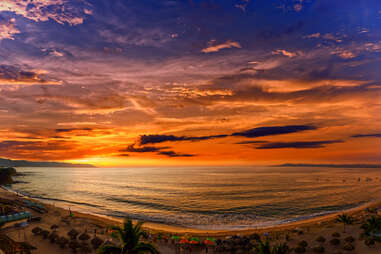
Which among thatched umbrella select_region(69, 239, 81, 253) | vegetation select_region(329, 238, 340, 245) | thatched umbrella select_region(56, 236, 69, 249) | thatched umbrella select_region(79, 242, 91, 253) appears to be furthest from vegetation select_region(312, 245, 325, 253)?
thatched umbrella select_region(56, 236, 69, 249)

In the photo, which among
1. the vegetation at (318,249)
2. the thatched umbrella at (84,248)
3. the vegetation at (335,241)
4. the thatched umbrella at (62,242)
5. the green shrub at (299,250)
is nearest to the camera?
the vegetation at (318,249)

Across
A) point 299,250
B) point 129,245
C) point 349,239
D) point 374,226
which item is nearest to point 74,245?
point 129,245

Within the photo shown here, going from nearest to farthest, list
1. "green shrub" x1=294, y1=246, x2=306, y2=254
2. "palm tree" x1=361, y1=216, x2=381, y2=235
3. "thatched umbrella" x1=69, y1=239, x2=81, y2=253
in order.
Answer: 1. "green shrub" x1=294, y1=246, x2=306, y2=254
2. "thatched umbrella" x1=69, y1=239, x2=81, y2=253
3. "palm tree" x1=361, y1=216, x2=381, y2=235

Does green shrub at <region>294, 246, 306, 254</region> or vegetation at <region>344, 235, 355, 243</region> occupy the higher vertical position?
vegetation at <region>344, 235, 355, 243</region>

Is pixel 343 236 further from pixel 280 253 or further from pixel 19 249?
pixel 19 249

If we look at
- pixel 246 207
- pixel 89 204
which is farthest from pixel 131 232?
pixel 89 204

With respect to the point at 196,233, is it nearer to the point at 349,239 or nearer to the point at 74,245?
the point at 74,245

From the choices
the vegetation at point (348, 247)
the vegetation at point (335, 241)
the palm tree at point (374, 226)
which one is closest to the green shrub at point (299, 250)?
the vegetation at point (335, 241)

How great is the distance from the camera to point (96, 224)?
54562mm

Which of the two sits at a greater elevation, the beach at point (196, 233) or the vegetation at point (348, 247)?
the vegetation at point (348, 247)

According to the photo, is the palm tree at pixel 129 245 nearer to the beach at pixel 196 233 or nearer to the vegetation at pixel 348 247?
the beach at pixel 196 233

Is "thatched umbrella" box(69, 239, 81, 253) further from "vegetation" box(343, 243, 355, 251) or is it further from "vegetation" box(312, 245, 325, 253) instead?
"vegetation" box(343, 243, 355, 251)

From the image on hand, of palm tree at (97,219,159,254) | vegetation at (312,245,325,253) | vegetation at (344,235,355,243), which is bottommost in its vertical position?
vegetation at (312,245,325,253)

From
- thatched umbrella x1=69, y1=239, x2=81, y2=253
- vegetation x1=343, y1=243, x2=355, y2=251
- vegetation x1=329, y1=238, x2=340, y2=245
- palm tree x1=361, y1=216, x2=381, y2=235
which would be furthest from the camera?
palm tree x1=361, y1=216, x2=381, y2=235
